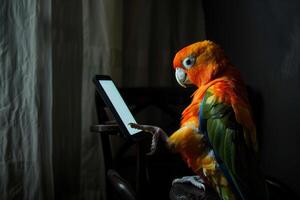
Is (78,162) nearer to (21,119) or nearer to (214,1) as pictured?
(21,119)

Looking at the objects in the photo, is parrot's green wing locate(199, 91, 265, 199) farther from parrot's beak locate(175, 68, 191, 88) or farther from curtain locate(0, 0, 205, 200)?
curtain locate(0, 0, 205, 200)

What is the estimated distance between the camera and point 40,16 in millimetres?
1361

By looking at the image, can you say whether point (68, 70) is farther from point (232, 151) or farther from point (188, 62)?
point (232, 151)

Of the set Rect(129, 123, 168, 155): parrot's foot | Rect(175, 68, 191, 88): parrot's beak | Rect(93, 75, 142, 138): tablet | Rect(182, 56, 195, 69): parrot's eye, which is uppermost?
Rect(182, 56, 195, 69): parrot's eye

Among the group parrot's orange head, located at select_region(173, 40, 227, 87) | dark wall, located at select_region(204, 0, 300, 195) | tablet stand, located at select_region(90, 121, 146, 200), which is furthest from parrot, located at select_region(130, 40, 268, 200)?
dark wall, located at select_region(204, 0, 300, 195)

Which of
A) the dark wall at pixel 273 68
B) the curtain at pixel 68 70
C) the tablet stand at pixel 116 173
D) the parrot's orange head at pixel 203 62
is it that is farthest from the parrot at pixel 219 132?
the curtain at pixel 68 70

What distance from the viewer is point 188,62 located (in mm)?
921

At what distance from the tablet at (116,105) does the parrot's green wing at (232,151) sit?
0.22 meters

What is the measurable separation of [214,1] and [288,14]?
0.49 m

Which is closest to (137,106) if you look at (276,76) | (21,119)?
(21,119)

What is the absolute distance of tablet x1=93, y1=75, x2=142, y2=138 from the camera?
92cm

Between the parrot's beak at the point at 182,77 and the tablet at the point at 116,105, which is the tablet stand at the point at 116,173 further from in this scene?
the parrot's beak at the point at 182,77

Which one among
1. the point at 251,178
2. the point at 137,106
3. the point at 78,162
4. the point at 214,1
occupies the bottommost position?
the point at 78,162

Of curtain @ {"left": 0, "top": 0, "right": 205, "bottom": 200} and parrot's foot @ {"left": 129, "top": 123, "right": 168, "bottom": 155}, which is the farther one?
curtain @ {"left": 0, "top": 0, "right": 205, "bottom": 200}
